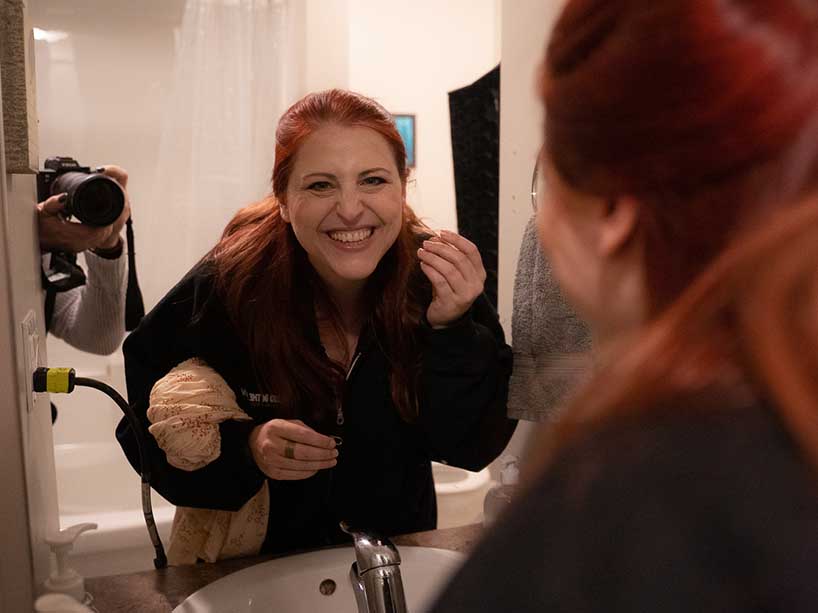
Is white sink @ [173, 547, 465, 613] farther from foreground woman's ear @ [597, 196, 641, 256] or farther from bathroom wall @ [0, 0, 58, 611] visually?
foreground woman's ear @ [597, 196, 641, 256]

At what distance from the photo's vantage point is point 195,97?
6.39 feet

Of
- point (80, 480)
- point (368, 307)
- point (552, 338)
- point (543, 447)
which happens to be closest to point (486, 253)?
point (368, 307)

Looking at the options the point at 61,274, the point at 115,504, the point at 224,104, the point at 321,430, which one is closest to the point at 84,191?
the point at 61,274

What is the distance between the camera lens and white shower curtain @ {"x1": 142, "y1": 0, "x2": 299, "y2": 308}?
1935mm

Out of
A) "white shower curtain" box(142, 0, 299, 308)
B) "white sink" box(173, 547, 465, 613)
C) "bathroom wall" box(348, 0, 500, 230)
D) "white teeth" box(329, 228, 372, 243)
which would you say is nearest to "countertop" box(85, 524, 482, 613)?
"white sink" box(173, 547, 465, 613)

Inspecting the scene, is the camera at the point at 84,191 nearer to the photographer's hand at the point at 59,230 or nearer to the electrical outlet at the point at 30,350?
the photographer's hand at the point at 59,230

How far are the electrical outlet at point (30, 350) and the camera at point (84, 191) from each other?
21cm

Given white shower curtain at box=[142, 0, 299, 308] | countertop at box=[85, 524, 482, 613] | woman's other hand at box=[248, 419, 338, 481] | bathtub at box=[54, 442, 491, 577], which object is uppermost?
white shower curtain at box=[142, 0, 299, 308]

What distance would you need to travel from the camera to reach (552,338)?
0.75 metres

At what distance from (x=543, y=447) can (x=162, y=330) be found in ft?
2.24

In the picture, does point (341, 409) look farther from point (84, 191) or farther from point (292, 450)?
point (84, 191)

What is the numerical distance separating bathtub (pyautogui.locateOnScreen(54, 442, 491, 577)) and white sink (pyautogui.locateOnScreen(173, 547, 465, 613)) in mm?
253

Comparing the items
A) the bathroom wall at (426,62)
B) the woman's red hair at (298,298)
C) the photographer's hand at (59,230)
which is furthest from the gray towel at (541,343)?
the bathroom wall at (426,62)

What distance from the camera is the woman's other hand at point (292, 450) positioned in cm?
76
